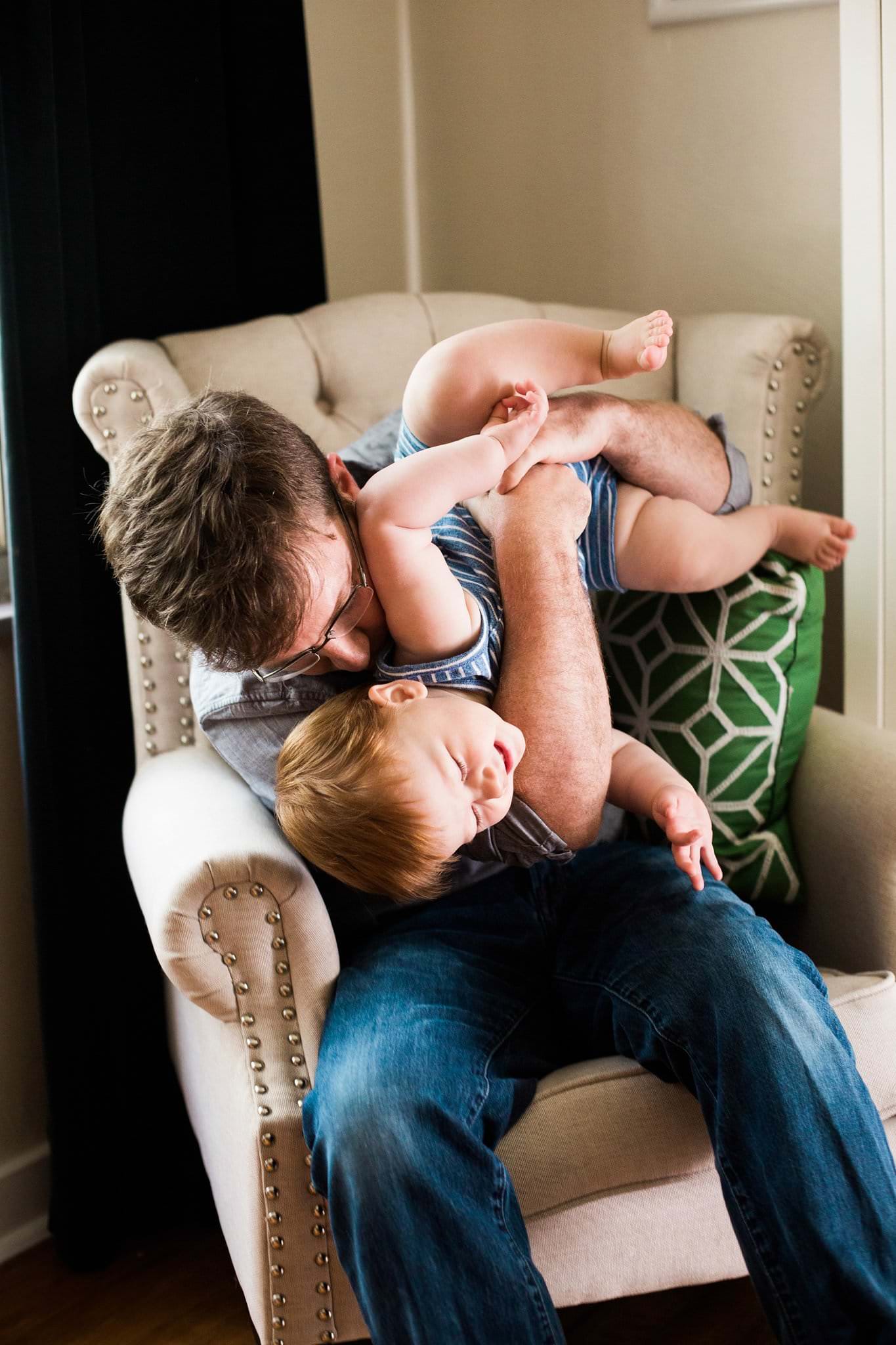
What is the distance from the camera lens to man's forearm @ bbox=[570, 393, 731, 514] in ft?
4.27

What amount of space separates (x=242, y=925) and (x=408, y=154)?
1743 millimetres

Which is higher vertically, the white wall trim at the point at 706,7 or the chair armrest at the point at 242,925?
the white wall trim at the point at 706,7

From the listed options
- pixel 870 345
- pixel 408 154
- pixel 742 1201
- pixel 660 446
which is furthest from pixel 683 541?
pixel 408 154

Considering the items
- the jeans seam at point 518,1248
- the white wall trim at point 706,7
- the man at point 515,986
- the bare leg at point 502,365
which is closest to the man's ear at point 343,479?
the man at point 515,986

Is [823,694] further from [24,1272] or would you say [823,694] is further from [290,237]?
[24,1272]

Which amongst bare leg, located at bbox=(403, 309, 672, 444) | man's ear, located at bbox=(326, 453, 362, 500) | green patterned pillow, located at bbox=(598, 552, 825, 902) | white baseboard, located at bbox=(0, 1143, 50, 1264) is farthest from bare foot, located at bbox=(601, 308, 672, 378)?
white baseboard, located at bbox=(0, 1143, 50, 1264)

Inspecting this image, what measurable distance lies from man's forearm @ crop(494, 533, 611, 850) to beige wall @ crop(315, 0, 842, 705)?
0.95 m

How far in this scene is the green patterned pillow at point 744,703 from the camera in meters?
1.44

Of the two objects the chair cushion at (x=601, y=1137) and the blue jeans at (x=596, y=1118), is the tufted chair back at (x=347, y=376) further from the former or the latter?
the chair cushion at (x=601, y=1137)

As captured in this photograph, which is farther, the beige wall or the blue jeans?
the beige wall

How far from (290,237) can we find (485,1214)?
1535mm

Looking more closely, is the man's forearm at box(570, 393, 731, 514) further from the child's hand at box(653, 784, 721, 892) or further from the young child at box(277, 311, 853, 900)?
the child's hand at box(653, 784, 721, 892)

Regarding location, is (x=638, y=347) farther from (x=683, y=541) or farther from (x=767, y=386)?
(x=767, y=386)

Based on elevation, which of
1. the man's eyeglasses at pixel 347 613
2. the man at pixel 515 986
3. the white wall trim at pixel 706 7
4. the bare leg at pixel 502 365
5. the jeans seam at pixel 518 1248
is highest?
the white wall trim at pixel 706 7
